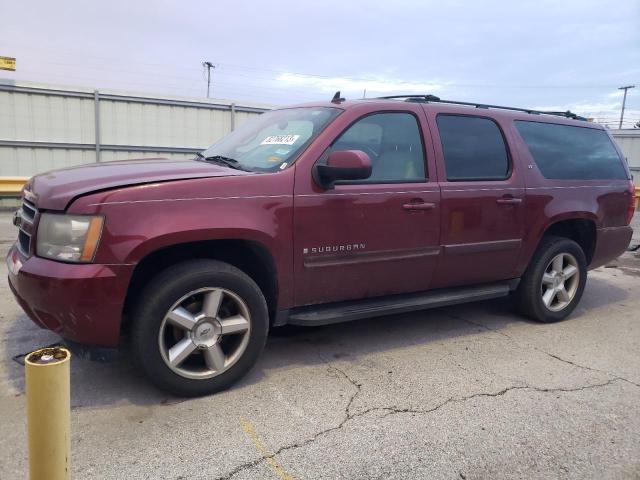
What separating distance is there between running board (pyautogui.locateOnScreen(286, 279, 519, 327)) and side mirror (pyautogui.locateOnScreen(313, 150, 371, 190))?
927 millimetres

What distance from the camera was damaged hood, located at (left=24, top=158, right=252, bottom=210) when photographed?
2.90m

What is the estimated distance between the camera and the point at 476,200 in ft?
13.8

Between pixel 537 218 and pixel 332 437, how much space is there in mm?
2880

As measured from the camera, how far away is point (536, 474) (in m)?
2.58

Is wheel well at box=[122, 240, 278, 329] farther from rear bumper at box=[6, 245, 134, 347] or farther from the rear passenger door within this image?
the rear passenger door

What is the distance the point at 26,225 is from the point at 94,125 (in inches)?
422

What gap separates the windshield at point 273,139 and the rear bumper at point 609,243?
316 cm

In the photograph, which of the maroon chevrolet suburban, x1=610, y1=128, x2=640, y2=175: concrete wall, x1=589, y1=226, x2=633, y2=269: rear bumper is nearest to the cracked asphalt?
the maroon chevrolet suburban

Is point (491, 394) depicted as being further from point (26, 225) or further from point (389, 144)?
point (26, 225)

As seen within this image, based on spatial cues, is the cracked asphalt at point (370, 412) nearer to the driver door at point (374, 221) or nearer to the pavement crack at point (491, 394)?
the pavement crack at point (491, 394)

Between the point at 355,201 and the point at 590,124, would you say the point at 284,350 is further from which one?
the point at 590,124

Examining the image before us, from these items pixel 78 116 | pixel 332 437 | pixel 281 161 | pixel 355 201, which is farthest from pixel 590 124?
pixel 78 116

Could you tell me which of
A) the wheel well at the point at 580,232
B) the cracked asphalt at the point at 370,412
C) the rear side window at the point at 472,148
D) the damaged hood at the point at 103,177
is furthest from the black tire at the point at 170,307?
the wheel well at the point at 580,232

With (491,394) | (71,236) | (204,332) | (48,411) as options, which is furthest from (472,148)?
(48,411)
